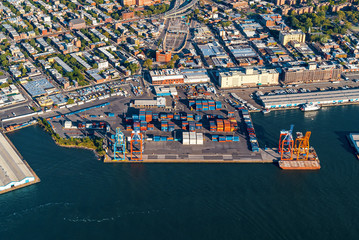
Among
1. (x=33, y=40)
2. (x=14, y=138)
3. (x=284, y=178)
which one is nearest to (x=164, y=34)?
(x=33, y=40)

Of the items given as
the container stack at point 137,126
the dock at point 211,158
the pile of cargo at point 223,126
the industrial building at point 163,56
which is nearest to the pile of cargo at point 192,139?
the dock at point 211,158

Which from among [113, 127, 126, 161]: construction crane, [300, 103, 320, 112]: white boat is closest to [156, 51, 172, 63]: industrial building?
[113, 127, 126, 161]: construction crane

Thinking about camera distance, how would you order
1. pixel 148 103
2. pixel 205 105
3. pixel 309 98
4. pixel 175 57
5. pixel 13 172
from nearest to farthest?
pixel 13 172
pixel 205 105
pixel 148 103
pixel 309 98
pixel 175 57

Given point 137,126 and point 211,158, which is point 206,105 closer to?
point 137,126

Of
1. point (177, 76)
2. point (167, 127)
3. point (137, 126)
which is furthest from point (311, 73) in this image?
point (137, 126)

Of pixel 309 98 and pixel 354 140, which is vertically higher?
pixel 309 98

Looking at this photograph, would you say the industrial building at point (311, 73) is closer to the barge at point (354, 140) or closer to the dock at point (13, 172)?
the barge at point (354, 140)
